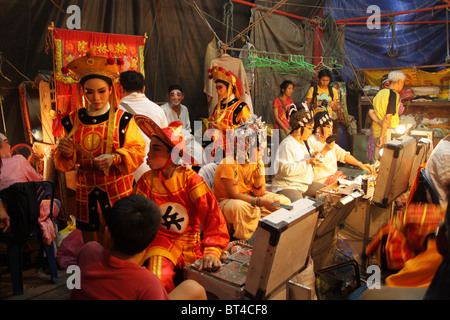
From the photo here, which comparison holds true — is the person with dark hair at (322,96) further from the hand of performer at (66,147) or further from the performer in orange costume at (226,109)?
the hand of performer at (66,147)

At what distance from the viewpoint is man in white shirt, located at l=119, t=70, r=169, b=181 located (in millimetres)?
3857

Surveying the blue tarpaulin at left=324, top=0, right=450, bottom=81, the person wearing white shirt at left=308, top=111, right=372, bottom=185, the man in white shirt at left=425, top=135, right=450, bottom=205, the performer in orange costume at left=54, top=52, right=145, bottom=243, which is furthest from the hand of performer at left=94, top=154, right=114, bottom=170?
the blue tarpaulin at left=324, top=0, right=450, bottom=81

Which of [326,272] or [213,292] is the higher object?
[213,292]

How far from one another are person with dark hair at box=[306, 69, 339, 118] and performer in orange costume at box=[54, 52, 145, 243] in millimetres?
5028

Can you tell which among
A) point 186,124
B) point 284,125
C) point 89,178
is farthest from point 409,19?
point 89,178

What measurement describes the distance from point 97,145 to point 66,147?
9.2 inches

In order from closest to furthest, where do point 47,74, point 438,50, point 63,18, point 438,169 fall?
point 438,169, point 47,74, point 63,18, point 438,50

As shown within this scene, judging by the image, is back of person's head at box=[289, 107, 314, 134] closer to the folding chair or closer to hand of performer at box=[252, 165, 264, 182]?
hand of performer at box=[252, 165, 264, 182]

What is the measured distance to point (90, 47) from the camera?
4848mm

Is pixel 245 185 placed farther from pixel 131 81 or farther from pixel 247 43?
pixel 247 43

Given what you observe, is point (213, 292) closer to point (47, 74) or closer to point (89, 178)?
point (89, 178)

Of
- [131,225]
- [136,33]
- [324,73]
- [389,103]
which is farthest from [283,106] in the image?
[131,225]

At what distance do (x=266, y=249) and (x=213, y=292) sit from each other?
1.79 ft

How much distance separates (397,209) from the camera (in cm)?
392
